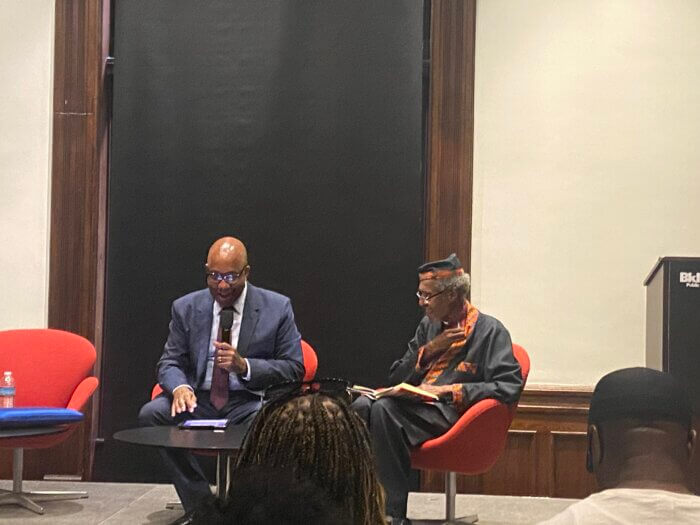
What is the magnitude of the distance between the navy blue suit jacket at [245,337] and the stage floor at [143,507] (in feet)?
2.44

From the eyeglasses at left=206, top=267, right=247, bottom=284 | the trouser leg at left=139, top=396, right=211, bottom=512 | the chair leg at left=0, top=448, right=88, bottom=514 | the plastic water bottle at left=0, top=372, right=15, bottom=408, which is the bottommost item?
the chair leg at left=0, top=448, right=88, bottom=514

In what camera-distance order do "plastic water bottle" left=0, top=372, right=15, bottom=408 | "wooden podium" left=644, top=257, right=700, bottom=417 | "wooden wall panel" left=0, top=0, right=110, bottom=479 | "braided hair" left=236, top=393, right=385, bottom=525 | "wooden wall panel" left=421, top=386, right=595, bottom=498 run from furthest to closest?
1. "wooden wall panel" left=0, top=0, right=110, bottom=479
2. "wooden wall panel" left=421, top=386, right=595, bottom=498
3. "plastic water bottle" left=0, top=372, right=15, bottom=408
4. "wooden podium" left=644, top=257, right=700, bottom=417
5. "braided hair" left=236, top=393, right=385, bottom=525

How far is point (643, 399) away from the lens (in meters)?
2.05

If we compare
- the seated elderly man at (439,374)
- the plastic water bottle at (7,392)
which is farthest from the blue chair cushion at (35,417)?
the seated elderly man at (439,374)

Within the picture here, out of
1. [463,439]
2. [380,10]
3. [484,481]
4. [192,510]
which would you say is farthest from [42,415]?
[192,510]

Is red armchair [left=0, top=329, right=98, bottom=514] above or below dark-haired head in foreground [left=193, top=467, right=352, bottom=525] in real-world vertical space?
below

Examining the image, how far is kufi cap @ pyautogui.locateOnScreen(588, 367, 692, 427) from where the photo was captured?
6.71 feet

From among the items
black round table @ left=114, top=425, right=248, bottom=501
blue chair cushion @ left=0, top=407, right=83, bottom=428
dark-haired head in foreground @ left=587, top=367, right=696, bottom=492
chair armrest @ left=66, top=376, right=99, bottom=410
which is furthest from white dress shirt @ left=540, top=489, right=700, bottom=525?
chair armrest @ left=66, top=376, right=99, bottom=410

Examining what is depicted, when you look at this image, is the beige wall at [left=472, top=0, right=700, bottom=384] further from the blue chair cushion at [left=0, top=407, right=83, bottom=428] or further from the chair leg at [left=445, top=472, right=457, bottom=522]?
the blue chair cushion at [left=0, top=407, right=83, bottom=428]

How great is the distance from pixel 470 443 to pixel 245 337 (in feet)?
4.20

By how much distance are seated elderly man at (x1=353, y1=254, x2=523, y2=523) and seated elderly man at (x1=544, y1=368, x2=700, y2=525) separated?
10.1 ft

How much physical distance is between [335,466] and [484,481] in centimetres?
516

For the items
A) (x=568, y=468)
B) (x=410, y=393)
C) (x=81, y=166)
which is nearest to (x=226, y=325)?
(x=410, y=393)

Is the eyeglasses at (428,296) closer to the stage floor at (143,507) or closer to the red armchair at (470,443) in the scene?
the red armchair at (470,443)
